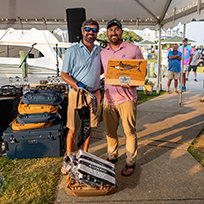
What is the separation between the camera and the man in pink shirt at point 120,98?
2.40 m

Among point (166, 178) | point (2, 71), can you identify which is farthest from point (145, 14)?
point (2, 71)

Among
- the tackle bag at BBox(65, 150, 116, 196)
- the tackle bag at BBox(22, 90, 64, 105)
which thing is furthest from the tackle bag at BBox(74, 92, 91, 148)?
the tackle bag at BBox(22, 90, 64, 105)

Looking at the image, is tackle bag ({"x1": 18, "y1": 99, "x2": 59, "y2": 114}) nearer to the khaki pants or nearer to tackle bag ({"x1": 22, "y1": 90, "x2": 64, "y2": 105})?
tackle bag ({"x1": 22, "y1": 90, "x2": 64, "y2": 105})

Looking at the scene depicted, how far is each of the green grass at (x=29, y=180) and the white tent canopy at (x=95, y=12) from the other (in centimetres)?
506

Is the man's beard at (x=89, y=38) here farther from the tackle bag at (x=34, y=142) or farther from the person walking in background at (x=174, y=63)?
the person walking in background at (x=174, y=63)

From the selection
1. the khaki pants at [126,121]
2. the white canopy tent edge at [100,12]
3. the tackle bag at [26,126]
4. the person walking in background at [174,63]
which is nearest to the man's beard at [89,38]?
the khaki pants at [126,121]

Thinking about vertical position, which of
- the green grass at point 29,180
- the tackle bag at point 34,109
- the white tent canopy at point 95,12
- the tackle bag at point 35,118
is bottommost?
the green grass at point 29,180

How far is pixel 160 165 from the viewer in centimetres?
294

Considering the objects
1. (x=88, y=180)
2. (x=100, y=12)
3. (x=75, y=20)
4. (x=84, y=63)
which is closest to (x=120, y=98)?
(x=84, y=63)

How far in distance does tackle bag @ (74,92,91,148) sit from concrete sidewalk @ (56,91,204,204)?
0.57 meters

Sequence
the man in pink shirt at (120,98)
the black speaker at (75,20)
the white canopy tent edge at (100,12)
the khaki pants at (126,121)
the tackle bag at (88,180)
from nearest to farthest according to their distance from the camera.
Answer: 1. the tackle bag at (88,180)
2. the man in pink shirt at (120,98)
3. the khaki pants at (126,121)
4. the black speaker at (75,20)
5. the white canopy tent edge at (100,12)

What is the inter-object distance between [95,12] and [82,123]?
17.9 ft

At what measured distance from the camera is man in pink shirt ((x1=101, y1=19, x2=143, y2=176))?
2.40 metres

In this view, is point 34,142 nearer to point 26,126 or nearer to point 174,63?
point 26,126
